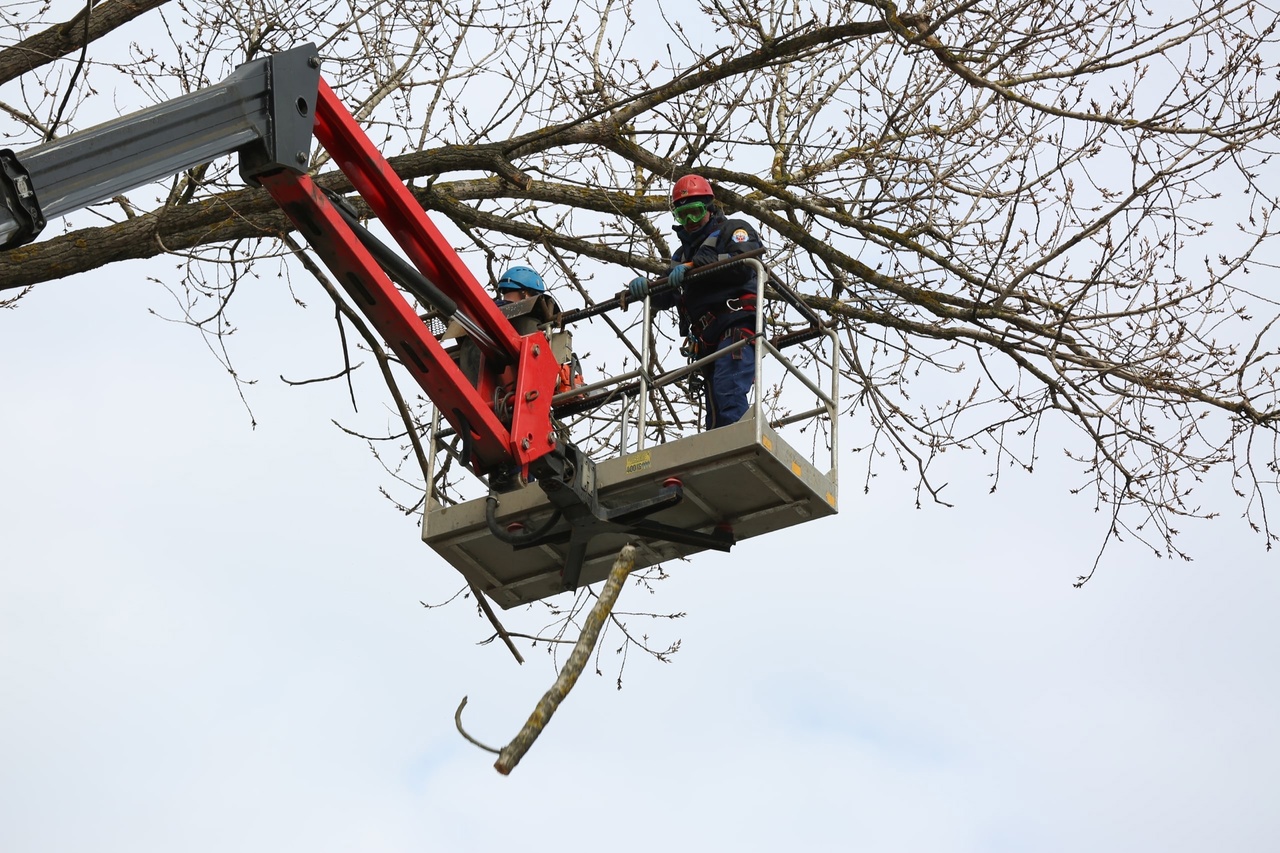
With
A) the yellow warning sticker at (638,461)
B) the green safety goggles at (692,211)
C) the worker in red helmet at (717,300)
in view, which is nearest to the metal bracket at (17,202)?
the yellow warning sticker at (638,461)

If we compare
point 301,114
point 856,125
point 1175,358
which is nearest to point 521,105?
point 856,125

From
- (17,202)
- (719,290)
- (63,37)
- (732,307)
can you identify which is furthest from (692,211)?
(17,202)

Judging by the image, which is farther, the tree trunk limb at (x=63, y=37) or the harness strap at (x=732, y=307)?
the tree trunk limb at (x=63, y=37)

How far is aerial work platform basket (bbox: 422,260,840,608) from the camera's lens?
26.9 feet

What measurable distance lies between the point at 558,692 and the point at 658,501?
2236 mm

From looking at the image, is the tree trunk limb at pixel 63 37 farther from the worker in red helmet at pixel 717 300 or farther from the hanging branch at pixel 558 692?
the hanging branch at pixel 558 692

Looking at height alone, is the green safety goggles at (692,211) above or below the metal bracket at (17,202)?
above

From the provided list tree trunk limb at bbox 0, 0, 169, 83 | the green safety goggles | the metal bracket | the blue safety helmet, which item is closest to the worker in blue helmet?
the blue safety helmet

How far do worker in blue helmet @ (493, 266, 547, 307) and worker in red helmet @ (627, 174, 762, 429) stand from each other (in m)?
0.75

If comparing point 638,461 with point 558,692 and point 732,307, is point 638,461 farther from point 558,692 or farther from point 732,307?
point 558,692

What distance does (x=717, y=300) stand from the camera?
9.23 meters

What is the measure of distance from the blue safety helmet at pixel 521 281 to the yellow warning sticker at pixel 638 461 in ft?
5.35

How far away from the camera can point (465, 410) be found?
831 cm

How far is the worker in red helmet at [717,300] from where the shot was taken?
29.6ft
